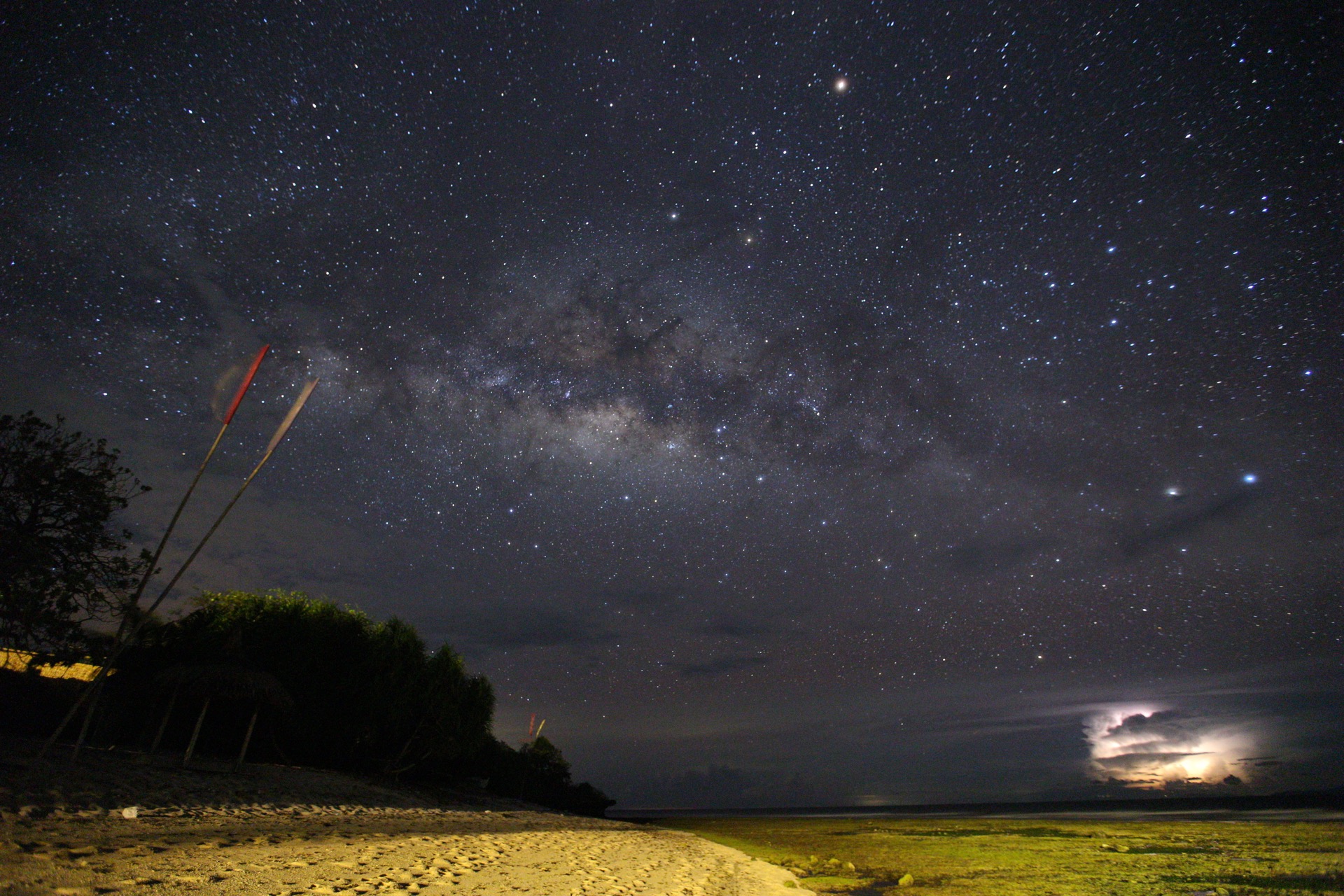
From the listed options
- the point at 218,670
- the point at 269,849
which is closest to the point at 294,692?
the point at 218,670

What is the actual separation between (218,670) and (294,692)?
26.6 feet

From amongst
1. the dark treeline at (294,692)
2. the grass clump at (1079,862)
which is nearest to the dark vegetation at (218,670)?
the dark treeline at (294,692)

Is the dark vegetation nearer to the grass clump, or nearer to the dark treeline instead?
the dark treeline

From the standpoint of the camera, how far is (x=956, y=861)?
72.4 ft

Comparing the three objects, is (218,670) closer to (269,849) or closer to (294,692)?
(294,692)

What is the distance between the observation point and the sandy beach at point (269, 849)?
23.9 ft

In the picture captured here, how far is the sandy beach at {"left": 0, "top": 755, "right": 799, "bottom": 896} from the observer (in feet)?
23.9

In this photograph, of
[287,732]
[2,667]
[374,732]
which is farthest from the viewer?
[374,732]

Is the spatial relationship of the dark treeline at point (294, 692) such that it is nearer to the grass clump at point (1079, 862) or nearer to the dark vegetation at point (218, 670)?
the dark vegetation at point (218, 670)

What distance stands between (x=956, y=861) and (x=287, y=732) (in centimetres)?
3064

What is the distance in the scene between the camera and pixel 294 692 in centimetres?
2731

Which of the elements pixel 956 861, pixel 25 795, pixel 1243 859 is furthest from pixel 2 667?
pixel 1243 859

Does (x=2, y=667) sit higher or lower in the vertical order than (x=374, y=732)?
higher

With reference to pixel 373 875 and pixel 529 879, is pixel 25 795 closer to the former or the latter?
pixel 373 875
